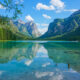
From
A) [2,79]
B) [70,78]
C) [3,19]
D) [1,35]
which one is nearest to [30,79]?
[2,79]

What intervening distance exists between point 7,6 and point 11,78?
12.2m

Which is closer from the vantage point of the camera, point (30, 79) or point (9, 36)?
point (30, 79)

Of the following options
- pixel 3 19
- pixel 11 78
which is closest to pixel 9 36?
pixel 3 19

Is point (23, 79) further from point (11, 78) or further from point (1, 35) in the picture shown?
point (1, 35)

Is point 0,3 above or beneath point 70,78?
above

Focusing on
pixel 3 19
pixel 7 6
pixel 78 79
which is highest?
pixel 7 6

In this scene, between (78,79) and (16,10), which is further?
(16,10)

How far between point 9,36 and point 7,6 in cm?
18330

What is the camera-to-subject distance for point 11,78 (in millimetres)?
10070

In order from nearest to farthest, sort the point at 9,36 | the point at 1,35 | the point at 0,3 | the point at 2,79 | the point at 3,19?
the point at 2,79
the point at 0,3
the point at 3,19
the point at 1,35
the point at 9,36

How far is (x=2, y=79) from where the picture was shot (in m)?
9.73

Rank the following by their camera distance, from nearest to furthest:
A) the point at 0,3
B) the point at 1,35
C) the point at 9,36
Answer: the point at 0,3 → the point at 1,35 → the point at 9,36

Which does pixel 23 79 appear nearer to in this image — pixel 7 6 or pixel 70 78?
pixel 70 78

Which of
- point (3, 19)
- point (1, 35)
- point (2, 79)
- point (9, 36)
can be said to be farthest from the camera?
point (9, 36)
